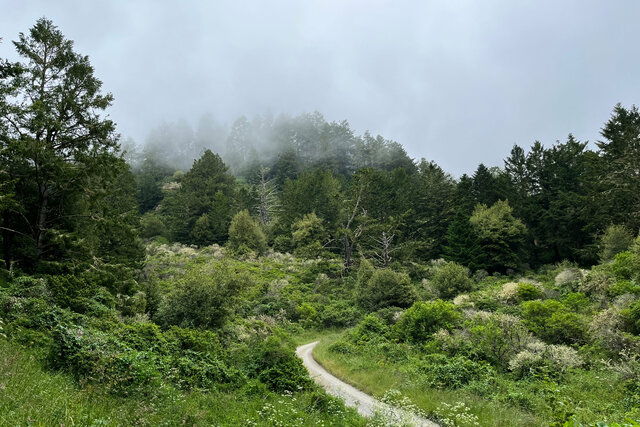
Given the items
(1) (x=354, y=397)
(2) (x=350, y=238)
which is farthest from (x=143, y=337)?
(2) (x=350, y=238)

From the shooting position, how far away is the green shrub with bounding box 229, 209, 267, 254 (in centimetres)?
5059

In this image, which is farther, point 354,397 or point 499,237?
point 499,237

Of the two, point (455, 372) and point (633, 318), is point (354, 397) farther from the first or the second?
point (633, 318)

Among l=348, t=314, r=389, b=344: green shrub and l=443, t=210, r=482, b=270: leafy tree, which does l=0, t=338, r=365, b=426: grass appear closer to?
l=348, t=314, r=389, b=344: green shrub

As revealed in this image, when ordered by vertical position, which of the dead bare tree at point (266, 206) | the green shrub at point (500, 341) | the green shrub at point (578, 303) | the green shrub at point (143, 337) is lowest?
the green shrub at point (500, 341)

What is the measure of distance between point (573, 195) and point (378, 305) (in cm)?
3199

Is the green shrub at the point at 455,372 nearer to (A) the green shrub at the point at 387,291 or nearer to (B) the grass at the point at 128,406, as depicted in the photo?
(B) the grass at the point at 128,406

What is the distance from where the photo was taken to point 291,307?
31266 mm

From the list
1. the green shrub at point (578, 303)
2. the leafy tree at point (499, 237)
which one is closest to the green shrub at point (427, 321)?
the green shrub at point (578, 303)

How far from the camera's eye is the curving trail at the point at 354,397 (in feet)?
35.1

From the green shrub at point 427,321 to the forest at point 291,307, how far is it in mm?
128

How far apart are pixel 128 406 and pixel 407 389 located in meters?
10.0

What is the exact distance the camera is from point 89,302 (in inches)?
626

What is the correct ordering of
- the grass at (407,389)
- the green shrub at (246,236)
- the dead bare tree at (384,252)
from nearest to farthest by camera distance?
the grass at (407,389)
the dead bare tree at (384,252)
the green shrub at (246,236)
